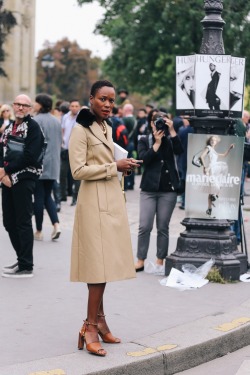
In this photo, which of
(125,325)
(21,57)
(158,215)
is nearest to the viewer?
(125,325)

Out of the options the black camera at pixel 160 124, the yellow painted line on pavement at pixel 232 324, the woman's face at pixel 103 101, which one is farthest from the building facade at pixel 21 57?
the woman's face at pixel 103 101

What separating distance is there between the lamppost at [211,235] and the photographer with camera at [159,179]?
0.29m

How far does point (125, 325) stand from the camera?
724cm

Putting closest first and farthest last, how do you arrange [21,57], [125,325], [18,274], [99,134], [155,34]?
[99,134], [125,325], [18,274], [155,34], [21,57]

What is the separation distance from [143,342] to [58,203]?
901 cm

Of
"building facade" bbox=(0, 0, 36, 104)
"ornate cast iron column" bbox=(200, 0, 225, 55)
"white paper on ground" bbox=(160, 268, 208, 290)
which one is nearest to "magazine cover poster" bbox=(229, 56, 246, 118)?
"ornate cast iron column" bbox=(200, 0, 225, 55)

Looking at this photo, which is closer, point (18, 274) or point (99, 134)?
point (99, 134)

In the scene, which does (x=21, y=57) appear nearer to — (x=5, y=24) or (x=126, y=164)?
(x=5, y=24)

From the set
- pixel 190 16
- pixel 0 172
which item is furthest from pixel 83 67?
pixel 0 172

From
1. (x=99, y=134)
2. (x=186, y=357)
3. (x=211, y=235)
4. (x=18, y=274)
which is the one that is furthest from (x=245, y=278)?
(x=99, y=134)

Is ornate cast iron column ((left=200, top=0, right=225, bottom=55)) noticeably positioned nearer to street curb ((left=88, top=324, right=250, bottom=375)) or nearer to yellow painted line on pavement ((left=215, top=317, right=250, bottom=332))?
yellow painted line on pavement ((left=215, top=317, right=250, bottom=332))

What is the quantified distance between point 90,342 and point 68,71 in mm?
80146

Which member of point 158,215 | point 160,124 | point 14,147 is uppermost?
point 160,124

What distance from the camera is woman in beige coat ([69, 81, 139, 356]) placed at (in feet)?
20.5
